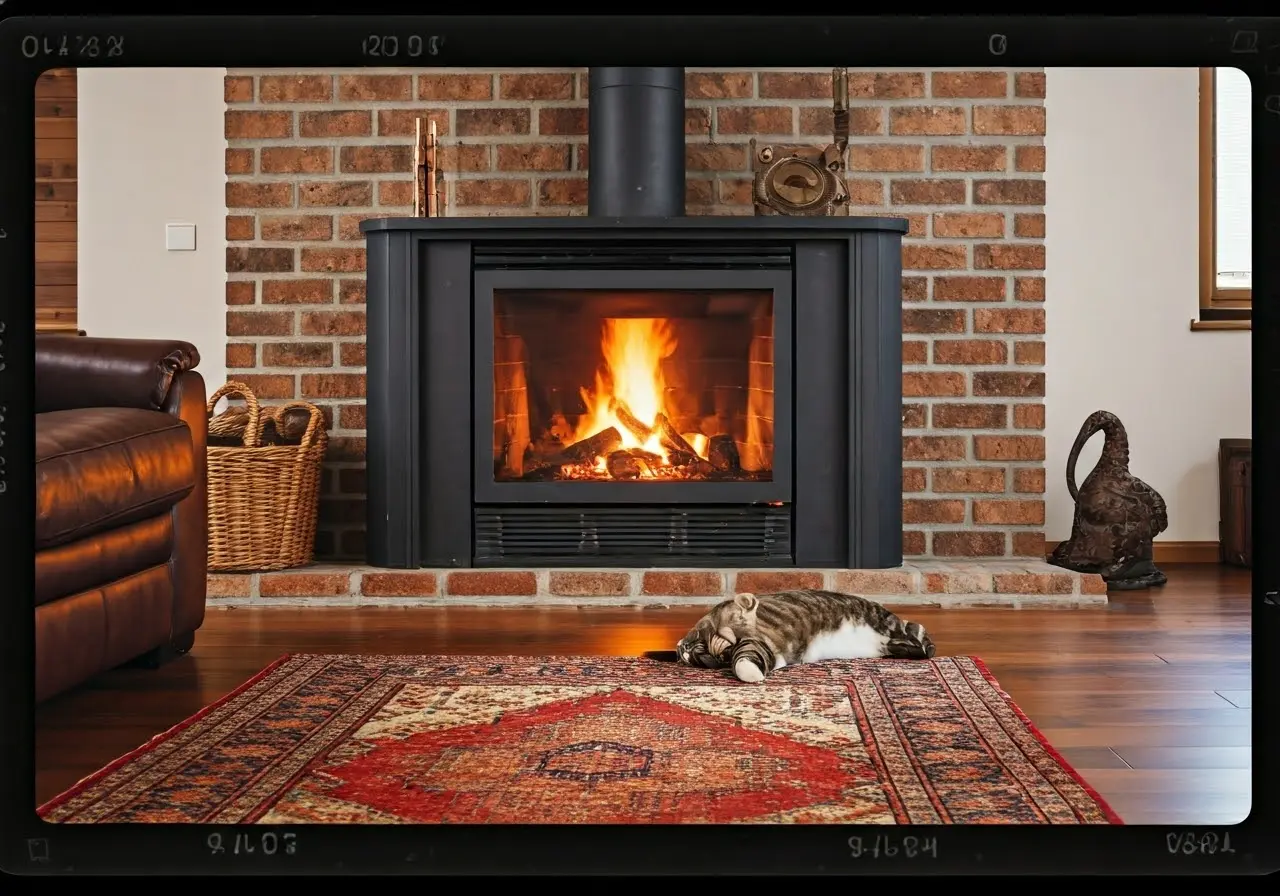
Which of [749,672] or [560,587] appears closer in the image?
[749,672]

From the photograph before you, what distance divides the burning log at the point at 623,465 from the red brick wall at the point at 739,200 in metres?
0.74

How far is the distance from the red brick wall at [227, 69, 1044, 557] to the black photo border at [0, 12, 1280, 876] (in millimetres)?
2650

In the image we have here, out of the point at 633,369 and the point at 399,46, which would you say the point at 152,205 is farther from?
the point at 399,46

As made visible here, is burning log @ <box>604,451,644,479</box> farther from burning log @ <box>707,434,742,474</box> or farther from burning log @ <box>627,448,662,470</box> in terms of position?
burning log @ <box>707,434,742,474</box>

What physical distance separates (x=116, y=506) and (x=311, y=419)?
1215mm

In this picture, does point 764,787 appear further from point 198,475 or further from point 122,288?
point 122,288

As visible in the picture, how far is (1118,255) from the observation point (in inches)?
149

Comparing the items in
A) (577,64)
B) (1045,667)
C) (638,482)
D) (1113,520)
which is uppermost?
(577,64)

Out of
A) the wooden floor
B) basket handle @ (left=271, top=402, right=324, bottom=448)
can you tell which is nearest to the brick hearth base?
the wooden floor

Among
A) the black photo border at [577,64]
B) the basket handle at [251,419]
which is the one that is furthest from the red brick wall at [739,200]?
the black photo border at [577,64]

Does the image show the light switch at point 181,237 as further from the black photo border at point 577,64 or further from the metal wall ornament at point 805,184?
the black photo border at point 577,64

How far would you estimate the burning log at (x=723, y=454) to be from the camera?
3287mm

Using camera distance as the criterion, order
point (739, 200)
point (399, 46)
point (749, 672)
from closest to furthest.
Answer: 1. point (399, 46)
2. point (749, 672)
3. point (739, 200)

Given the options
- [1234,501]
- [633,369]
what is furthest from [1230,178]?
[633,369]
